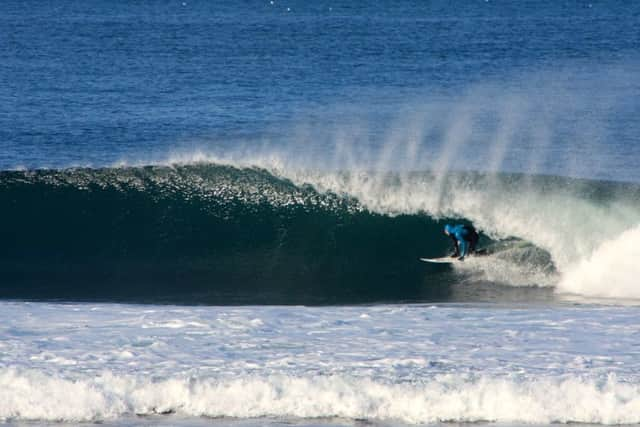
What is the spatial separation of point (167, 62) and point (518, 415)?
43.1 m

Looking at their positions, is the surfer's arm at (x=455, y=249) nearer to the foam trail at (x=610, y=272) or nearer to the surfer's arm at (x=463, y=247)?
the surfer's arm at (x=463, y=247)

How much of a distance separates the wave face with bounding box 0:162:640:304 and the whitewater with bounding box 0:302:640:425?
2.17 meters

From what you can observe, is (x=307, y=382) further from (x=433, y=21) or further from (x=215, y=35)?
(x=433, y=21)

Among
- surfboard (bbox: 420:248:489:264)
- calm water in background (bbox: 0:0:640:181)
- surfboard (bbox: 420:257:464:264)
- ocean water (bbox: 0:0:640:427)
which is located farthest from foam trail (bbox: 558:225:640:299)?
calm water in background (bbox: 0:0:640:181)

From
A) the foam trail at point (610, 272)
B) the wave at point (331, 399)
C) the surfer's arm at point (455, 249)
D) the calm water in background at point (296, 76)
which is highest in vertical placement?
the calm water in background at point (296, 76)

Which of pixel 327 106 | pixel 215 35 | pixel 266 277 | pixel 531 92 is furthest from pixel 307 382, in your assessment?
pixel 215 35

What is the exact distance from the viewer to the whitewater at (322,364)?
11125mm

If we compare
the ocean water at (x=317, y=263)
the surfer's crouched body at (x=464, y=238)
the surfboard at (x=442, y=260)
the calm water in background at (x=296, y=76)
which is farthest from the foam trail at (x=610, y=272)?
the calm water in background at (x=296, y=76)

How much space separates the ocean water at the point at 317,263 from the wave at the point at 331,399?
Result: 0.07 ft

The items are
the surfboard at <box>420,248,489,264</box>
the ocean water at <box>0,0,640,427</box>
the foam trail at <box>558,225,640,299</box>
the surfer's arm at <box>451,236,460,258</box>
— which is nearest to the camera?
the ocean water at <box>0,0,640,427</box>

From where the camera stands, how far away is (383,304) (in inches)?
633

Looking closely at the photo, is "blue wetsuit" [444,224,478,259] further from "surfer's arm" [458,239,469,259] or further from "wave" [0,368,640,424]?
"wave" [0,368,640,424]

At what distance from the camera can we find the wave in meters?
11.0

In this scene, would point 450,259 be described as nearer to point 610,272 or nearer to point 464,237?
point 464,237
